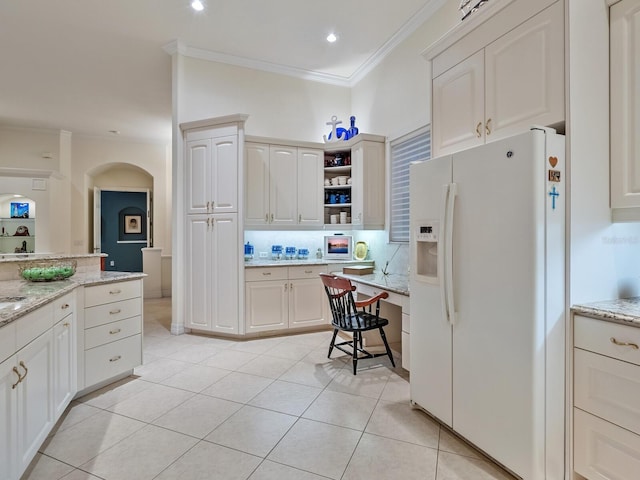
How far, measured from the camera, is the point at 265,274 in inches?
161

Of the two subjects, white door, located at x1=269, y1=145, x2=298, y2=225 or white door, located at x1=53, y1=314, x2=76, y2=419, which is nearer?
white door, located at x1=53, y1=314, x2=76, y2=419

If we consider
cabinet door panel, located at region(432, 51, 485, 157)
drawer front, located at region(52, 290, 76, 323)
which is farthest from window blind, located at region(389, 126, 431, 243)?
drawer front, located at region(52, 290, 76, 323)

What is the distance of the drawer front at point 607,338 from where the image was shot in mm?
1418

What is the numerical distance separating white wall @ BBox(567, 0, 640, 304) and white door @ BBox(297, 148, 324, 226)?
3185mm

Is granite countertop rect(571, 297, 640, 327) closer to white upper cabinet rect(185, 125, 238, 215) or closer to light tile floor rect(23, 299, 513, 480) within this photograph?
light tile floor rect(23, 299, 513, 480)

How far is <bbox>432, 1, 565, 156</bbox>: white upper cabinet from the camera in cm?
168

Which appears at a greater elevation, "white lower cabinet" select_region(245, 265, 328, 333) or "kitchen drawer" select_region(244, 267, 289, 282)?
"kitchen drawer" select_region(244, 267, 289, 282)

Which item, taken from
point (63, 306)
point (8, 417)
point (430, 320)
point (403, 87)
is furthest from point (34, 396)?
point (403, 87)

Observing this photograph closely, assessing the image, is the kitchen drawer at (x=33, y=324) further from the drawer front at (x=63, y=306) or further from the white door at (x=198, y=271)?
the white door at (x=198, y=271)

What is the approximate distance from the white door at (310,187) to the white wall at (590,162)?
3185 mm

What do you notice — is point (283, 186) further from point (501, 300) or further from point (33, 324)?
point (501, 300)

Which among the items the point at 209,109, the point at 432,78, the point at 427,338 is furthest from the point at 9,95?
the point at 427,338

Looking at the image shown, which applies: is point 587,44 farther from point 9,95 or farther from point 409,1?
point 9,95

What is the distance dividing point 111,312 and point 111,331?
15 cm
